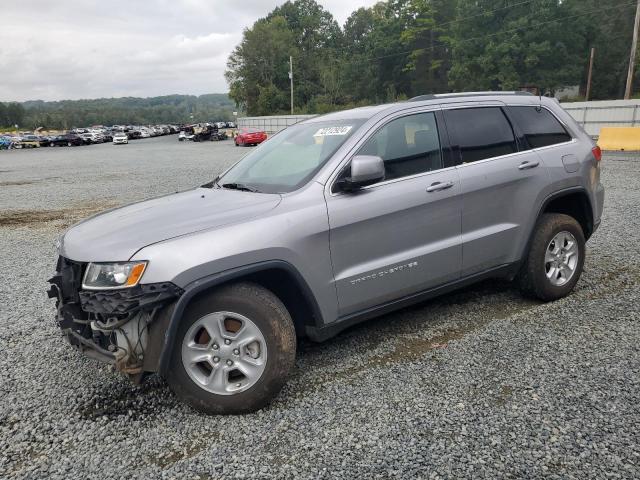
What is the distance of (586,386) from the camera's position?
10.3ft

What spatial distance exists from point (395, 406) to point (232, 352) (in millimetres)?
1021

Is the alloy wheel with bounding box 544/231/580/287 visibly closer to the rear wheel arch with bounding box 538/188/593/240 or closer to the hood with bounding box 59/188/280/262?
the rear wheel arch with bounding box 538/188/593/240

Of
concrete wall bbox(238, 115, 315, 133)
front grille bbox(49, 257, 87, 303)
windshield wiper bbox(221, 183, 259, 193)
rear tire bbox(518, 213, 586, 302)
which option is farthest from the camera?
concrete wall bbox(238, 115, 315, 133)

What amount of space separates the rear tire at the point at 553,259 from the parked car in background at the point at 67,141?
58.2 m

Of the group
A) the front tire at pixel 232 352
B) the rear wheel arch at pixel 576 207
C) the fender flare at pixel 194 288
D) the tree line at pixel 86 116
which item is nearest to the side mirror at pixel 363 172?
the fender flare at pixel 194 288

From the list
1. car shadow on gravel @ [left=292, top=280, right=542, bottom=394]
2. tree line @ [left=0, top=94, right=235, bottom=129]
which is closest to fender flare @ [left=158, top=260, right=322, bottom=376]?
car shadow on gravel @ [left=292, top=280, right=542, bottom=394]

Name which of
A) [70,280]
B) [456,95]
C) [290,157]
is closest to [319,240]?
[290,157]

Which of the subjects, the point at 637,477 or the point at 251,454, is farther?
the point at 251,454

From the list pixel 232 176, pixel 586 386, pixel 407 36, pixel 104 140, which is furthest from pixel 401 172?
pixel 407 36

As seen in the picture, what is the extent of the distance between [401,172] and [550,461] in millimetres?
2024

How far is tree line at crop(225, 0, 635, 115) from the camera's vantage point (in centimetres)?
5087

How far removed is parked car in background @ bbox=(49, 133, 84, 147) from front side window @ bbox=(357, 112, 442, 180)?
5799 cm

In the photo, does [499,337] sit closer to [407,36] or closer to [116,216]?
[116,216]

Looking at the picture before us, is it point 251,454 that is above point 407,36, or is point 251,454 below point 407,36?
below
